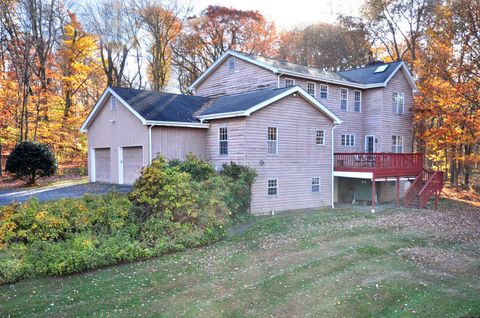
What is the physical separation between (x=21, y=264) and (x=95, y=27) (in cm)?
2947

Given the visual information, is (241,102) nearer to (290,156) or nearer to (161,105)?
(290,156)

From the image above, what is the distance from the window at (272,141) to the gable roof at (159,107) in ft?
11.2

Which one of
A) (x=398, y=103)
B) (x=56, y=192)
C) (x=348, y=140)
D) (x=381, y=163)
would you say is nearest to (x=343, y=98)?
(x=348, y=140)

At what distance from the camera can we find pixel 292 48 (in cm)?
4122

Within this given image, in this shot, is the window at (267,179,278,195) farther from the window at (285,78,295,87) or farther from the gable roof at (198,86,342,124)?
the window at (285,78,295,87)

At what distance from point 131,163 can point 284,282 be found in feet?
45.0

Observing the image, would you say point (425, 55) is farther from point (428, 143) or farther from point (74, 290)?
point (74, 290)

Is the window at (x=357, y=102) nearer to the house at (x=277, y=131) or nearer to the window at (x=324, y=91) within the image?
the house at (x=277, y=131)

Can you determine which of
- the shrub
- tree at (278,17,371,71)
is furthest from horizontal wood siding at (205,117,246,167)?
tree at (278,17,371,71)

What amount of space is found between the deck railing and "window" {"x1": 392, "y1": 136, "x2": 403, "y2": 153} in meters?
3.49

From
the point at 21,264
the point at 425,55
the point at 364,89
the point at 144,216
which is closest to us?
the point at 21,264

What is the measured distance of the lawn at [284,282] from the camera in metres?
7.31

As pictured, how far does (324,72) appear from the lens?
83.0 ft

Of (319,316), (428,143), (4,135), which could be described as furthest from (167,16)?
(319,316)
